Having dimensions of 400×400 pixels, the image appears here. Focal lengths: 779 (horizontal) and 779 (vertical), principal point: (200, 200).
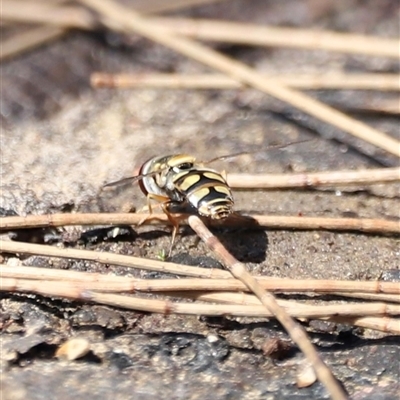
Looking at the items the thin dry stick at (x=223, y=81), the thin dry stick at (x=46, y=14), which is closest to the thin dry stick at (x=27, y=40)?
the thin dry stick at (x=46, y=14)

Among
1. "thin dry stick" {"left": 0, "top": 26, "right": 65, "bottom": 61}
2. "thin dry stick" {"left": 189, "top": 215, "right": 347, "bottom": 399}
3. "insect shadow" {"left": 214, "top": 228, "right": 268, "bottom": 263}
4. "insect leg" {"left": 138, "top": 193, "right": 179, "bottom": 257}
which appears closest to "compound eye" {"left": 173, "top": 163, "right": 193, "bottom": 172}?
"insect leg" {"left": 138, "top": 193, "right": 179, "bottom": 257}

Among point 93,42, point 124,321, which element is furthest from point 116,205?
point 93,42

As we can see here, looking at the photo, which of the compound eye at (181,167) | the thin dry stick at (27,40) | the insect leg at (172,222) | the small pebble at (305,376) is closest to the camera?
the small pebble at (305,376)

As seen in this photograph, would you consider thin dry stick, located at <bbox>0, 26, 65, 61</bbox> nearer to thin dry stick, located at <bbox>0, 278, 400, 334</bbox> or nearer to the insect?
the insect

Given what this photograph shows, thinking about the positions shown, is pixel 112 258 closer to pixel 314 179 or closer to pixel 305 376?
pixel 305 376

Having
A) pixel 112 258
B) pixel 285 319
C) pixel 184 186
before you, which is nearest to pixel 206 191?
pixel 184 186

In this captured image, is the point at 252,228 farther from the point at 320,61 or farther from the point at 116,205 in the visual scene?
the point at 320,61

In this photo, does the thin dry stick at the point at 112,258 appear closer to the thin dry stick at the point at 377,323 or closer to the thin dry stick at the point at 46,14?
the thin dry stick at the point at 377,323
